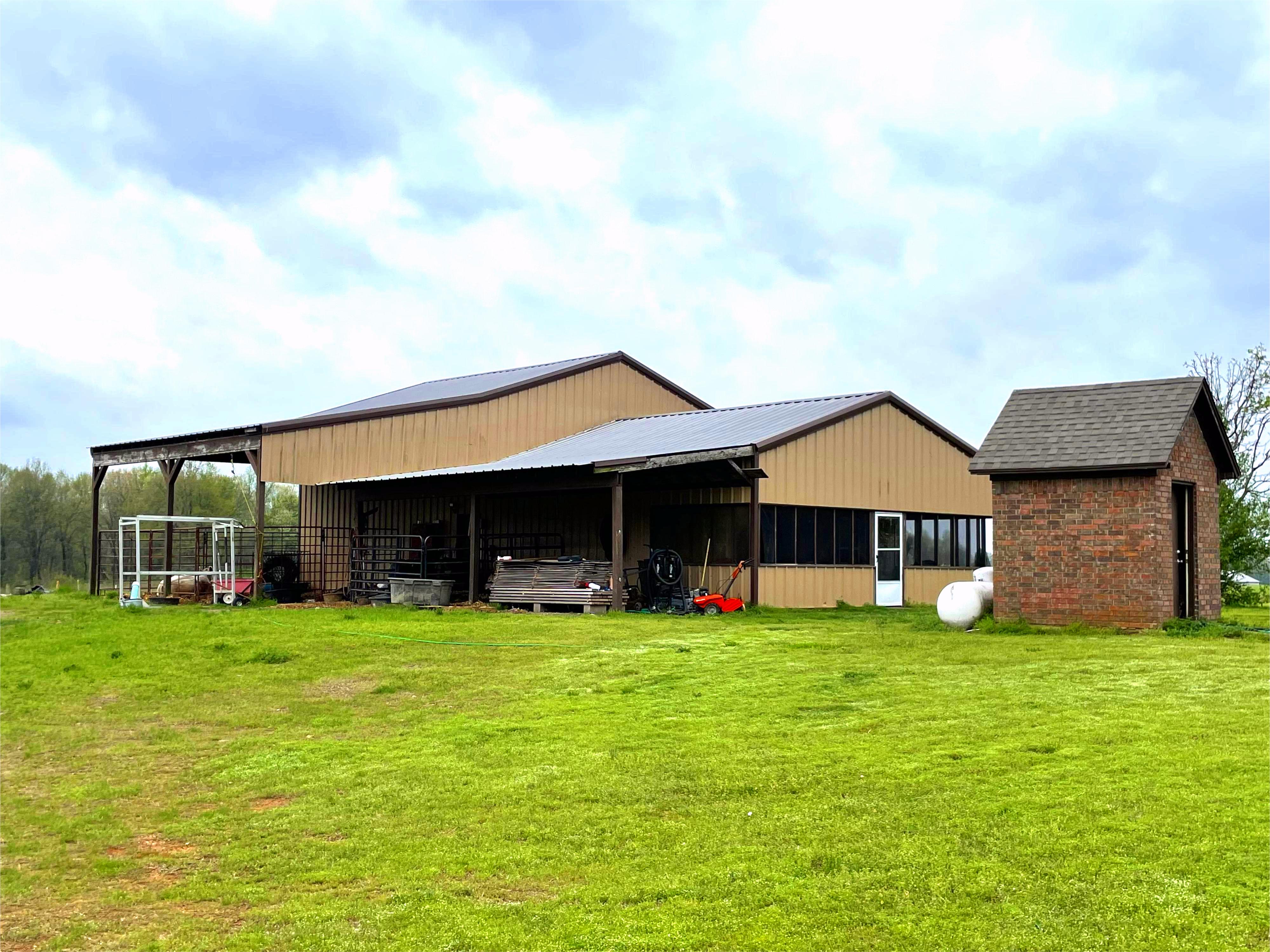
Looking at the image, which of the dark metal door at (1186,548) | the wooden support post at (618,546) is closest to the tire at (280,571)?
the wooden support post at (618,546)

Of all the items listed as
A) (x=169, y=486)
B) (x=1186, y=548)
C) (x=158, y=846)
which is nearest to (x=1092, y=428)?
(x=1186, y=548)

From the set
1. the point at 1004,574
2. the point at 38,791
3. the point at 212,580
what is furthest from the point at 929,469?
the point at 38,791

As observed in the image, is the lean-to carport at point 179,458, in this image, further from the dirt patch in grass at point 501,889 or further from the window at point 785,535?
the dirt patch in grass at point 501,889

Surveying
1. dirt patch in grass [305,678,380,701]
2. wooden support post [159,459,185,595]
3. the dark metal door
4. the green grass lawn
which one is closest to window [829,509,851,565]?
the dark metal door

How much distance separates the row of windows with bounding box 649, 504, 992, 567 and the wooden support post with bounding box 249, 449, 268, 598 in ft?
26.3

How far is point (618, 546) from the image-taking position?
70.0 ft

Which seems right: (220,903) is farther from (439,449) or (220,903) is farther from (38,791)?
(439,449)

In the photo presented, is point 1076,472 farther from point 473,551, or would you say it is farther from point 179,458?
point 179,458

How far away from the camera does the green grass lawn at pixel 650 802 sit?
19.1 feet

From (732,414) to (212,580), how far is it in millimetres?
12274

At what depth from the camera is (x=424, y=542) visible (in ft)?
79.7

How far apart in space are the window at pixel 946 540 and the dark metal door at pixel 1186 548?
31.9 ft

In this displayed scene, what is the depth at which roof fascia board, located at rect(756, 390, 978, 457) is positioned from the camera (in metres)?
23.1

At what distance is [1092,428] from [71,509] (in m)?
49.9
